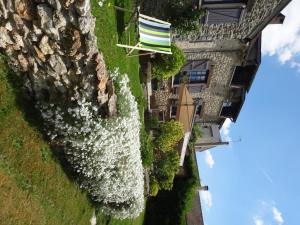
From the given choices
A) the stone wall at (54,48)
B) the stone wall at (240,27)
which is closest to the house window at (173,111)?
the stone wall at (240,27)

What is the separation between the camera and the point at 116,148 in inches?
494

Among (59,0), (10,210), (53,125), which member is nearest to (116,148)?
(53,125)

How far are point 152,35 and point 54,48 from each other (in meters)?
6.95

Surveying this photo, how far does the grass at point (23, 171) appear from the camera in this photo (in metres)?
9.43

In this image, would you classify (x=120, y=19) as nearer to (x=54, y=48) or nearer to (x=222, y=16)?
(x=222, y=16)

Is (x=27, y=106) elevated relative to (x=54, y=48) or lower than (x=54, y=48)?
lower

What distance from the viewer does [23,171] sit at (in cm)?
1015

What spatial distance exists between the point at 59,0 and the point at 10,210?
4.78 m

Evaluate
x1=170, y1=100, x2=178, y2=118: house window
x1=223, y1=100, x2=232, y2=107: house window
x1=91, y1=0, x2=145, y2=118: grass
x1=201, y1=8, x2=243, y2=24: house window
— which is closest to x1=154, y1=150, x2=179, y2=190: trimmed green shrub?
x1=170, y1=100, x2=178, y2=118: house window

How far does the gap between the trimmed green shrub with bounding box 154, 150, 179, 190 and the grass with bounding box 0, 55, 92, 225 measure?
38.4 ft

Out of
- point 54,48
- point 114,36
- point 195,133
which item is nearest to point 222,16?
point 114,36

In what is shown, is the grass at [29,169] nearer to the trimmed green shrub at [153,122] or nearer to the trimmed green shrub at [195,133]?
the trimmed green shrub at [153,122]

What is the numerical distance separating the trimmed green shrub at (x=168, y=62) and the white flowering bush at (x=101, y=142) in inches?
266

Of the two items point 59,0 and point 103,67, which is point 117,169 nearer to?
point 103,67
